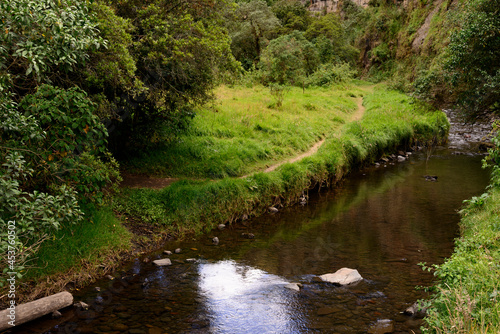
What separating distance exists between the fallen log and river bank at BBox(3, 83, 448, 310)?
0.61 m

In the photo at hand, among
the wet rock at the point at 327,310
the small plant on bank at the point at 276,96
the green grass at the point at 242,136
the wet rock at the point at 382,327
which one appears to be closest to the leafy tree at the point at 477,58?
the green grass at the point at 242,136

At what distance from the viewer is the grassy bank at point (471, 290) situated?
507cm

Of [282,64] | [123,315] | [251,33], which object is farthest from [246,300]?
[251,33]

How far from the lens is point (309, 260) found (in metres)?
10.6

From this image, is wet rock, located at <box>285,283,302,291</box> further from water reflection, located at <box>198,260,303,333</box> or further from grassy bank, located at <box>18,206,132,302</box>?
grassy bank, located at <box>18,206,132,302</box>

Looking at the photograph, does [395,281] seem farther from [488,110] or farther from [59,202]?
[488,110]

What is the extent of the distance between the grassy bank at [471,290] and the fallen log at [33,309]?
671 centimetres

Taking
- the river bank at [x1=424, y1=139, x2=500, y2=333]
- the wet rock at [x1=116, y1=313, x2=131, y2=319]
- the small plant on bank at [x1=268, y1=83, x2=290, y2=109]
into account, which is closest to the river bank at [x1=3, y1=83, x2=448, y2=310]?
the wet rock at [x1=116, y1=313, x2=131, y2=319]

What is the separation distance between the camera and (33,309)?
7.36m

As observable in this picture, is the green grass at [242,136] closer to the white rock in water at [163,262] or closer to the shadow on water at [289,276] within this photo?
the shadow on water at [289,276]

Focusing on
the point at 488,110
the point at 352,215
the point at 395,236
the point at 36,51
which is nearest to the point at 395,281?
the point at 395,236

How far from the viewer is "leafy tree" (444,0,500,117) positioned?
14.0 meters

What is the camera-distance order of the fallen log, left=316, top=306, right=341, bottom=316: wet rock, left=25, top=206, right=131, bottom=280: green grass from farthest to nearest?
left=25, top=206, right=131, bottom=280: green grass, left=316, top=306, right=341, bottom=316: wet rock, the fallen log

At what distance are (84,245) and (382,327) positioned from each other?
6980 millimetres
